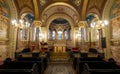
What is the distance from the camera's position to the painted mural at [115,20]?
1004 cm

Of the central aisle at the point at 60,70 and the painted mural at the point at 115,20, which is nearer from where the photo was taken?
the central aisle at the point at 60,70

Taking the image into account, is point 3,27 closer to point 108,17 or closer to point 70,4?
point 70,4

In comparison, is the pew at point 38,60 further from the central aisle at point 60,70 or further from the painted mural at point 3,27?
the painted mural at point 3,27

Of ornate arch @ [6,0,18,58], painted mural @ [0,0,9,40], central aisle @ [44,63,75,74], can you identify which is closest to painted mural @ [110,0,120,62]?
central aisle @ [44,63,75,74]

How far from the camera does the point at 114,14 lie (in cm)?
1073

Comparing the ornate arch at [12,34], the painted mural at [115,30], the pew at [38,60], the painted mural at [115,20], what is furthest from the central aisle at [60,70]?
the painted mural at [115,20]

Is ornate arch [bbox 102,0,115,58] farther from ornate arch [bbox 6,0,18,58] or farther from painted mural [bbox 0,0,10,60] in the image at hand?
painted mural [bbox 0,0,10,60]

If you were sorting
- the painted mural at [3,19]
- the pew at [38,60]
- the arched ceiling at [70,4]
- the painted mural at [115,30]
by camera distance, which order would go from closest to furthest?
1. the pew at [38,60]
2. the painted mural at [3,19]
3. the painted mural at [115,30]
4. the arched ceiling at [70,4]

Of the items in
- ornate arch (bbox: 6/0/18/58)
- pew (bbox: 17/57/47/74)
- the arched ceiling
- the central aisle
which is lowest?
the central aisle

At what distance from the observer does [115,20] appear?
1051 centimetres

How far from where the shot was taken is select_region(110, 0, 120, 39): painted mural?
10.0m

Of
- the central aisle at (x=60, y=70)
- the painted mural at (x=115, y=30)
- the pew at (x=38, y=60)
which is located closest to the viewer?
the pew at (x=38, y=60)

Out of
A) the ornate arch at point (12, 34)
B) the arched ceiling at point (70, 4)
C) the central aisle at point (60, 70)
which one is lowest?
the central aisle at point (60, 70)

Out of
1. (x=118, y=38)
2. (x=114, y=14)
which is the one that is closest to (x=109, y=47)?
(x=118, y=38)
